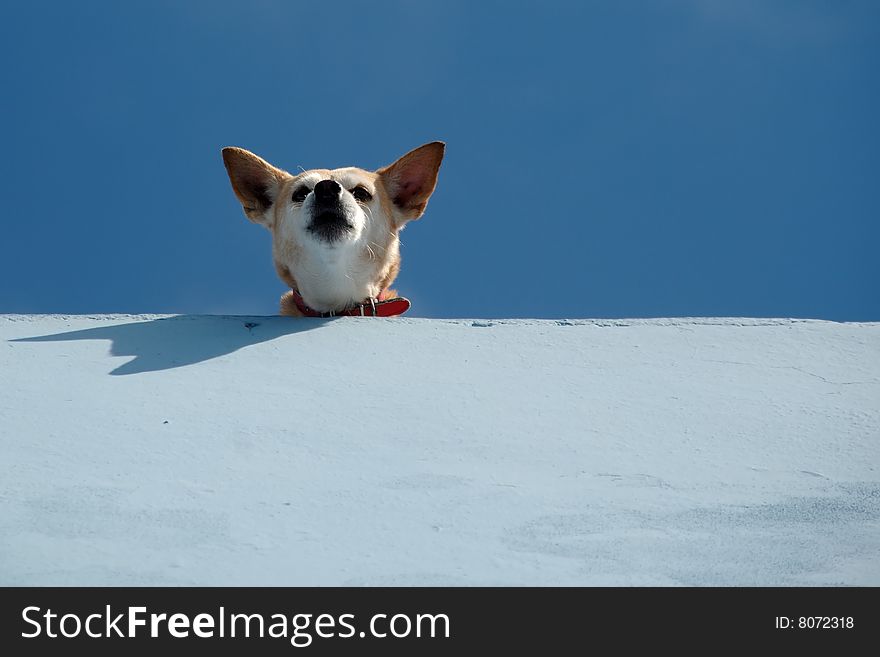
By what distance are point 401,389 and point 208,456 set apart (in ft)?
2.86

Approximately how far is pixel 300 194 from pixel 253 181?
476 millimetres

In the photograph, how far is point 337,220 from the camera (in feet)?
15.8

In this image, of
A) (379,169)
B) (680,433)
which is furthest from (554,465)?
(379,169)

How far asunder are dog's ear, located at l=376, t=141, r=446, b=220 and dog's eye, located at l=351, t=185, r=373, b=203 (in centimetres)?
28

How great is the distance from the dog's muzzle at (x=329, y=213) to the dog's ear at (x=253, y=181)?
2.02 ft

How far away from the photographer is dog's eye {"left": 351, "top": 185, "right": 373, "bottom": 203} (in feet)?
16.6

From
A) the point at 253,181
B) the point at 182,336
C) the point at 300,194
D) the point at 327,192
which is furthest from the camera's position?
the point at 253,181

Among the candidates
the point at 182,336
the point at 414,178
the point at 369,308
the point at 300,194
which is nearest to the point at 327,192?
the point at 300,194

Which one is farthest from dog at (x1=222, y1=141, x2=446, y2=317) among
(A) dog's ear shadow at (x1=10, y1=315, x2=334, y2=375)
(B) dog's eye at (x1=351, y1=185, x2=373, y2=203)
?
(A) dog's ear shadow at (x1=10, y1=315, x2=334, y2=375)

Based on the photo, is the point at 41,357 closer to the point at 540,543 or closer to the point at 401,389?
the point at 401,389

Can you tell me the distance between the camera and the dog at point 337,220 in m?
4.81

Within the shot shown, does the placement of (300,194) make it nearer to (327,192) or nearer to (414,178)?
(327,192)

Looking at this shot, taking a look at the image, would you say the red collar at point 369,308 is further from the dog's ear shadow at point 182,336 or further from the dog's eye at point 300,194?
the dog's eye at point 300,194

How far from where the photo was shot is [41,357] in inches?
158
